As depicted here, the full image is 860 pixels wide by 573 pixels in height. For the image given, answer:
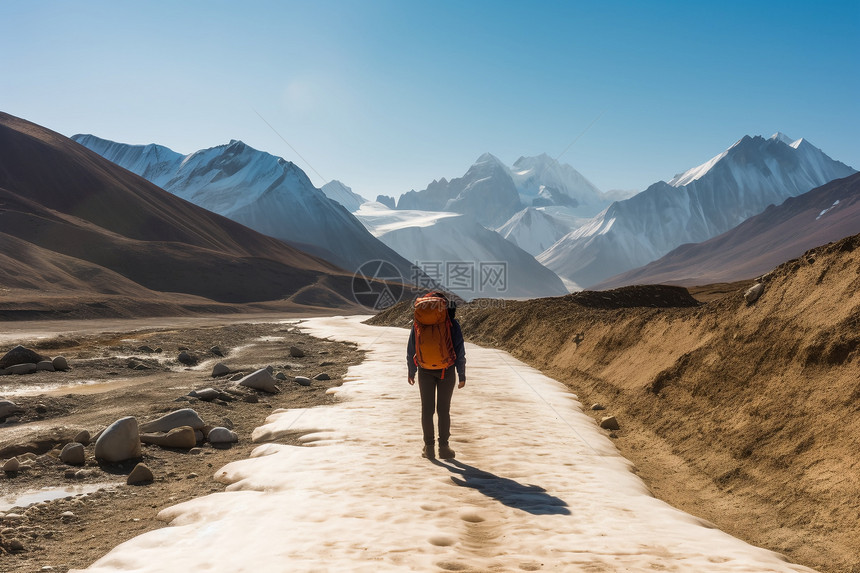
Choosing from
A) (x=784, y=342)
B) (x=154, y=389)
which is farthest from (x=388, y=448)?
(x=154, y=389)

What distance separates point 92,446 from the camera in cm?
873

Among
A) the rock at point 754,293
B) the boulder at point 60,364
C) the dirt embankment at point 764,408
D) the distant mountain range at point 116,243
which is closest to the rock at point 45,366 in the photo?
the boulder at point 60,364

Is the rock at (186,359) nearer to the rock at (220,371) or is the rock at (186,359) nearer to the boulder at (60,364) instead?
the boulder at (60,364)

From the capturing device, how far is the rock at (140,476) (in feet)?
24.2

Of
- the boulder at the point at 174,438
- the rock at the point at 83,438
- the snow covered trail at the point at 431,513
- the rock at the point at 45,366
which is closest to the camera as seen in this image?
the snow covered trail at the point at 431,513

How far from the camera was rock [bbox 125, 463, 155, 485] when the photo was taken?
7.36 meters

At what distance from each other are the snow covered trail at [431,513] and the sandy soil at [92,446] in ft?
2.14

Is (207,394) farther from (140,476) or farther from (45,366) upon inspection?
(45,366)

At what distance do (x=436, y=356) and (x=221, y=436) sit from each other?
4.29 metres

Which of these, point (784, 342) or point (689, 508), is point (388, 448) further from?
point (784, 342)

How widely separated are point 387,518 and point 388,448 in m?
2.97

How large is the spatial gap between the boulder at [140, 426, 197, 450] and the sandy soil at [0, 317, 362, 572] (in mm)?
160

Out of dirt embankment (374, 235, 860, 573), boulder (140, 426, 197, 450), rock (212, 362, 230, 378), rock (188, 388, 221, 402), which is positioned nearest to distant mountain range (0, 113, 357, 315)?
rock (212, 362, 230, 378)

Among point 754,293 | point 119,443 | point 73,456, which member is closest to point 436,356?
point 119,443
